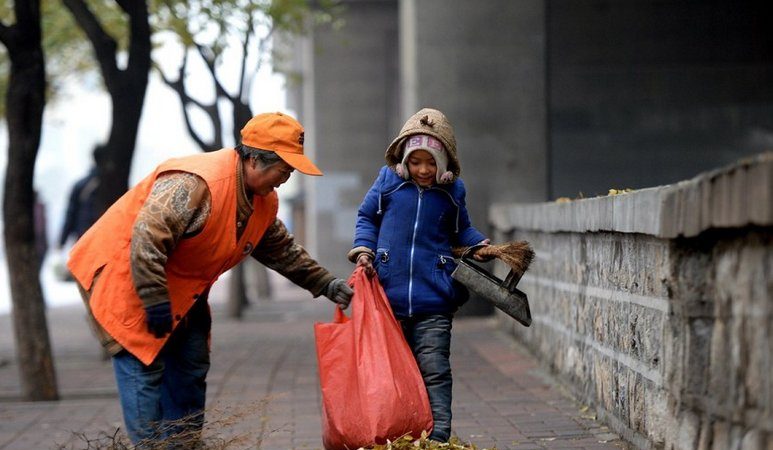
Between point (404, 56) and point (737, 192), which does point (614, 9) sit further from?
point (737, 192)

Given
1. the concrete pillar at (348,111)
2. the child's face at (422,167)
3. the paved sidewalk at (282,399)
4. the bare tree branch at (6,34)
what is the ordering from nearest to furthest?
the child's face at (422,167) → the paved sidewalk at (282,399) → the bare tree branch at (6,34) → the concrete pillar at (348,111)

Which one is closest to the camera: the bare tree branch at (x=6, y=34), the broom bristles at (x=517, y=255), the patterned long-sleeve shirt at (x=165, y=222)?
the patterned long-sleeve shirt at (x=165, y=222)

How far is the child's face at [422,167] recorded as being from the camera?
5895mm

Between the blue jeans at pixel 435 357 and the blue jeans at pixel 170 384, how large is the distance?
94cm

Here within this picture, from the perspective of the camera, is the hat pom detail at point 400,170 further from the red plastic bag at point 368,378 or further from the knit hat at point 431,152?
the red plastic bag at point 368,378

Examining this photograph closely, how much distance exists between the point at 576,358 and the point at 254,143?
115 inches

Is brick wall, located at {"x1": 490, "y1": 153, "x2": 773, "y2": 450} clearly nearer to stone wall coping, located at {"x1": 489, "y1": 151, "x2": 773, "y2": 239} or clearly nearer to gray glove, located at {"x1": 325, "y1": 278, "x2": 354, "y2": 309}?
stone wall coping, located at {"x1": 489, "y1": 151, "x2": 773, "y2": 239}

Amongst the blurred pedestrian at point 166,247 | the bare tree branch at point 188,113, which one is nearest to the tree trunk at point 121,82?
the bare tree branch at point 188,113

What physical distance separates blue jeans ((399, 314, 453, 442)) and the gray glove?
27cm

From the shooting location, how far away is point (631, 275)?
6.27 metres

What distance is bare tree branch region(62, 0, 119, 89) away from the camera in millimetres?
11562

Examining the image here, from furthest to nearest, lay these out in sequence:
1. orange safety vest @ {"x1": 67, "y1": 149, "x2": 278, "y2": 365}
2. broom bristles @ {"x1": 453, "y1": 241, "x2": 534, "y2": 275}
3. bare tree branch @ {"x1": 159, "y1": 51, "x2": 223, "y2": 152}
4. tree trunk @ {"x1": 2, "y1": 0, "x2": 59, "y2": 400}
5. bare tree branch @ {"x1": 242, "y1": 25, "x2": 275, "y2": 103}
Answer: bare tree branch @ {"x1": 242, "y1": 25, "x2": 275, "y2": 103}, bare tree branch @ {"x1": 159, "y1": 51, "x2": 223, "y2": 152}, tree trunk @ {"x1": 2, "y1": 0, "x2": 59, "y2": 400}, broom bristles @ {"x1": 453, "y1": 241, "x2": 534, "y2": 275}, orange safety vest @ {"x1": 67, "y1": 149, "x2": 278, "y2": 365}

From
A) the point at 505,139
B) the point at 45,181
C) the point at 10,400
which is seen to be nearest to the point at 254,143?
the point at 10,400

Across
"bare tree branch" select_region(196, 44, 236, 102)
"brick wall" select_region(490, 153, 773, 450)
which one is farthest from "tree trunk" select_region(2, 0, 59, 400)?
"bare tree branch" select_region(196, 44, 236, 102)
